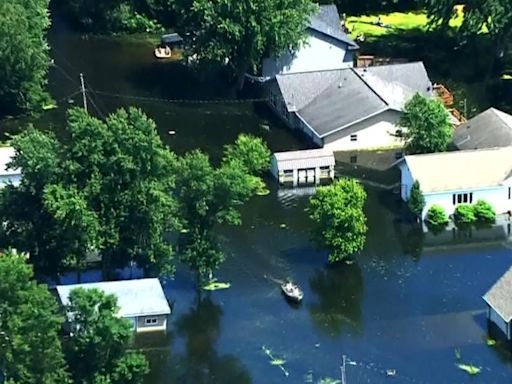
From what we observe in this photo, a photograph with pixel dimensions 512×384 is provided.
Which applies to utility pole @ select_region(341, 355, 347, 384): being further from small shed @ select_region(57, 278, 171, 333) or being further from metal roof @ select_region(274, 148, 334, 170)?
metal roof @ select_region(274, 148, 334, 170)

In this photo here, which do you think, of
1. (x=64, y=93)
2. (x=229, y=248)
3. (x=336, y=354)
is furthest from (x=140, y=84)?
(x=336, y=354)

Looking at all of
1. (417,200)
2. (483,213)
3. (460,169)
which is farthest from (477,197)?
(417,200)

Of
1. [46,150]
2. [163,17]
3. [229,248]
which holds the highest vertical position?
[163,17]

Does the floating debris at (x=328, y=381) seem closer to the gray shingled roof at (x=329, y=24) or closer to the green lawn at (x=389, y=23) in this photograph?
Result: the gray shingled roof at (x=329, y=24)

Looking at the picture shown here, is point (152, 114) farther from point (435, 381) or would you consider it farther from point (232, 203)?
point (435, 381)

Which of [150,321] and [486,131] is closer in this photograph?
[150,321]

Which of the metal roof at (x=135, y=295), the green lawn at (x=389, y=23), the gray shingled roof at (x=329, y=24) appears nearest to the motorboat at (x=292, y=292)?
the metal roof at (x=135, y=295)

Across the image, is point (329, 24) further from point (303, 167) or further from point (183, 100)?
point (303, 167)
